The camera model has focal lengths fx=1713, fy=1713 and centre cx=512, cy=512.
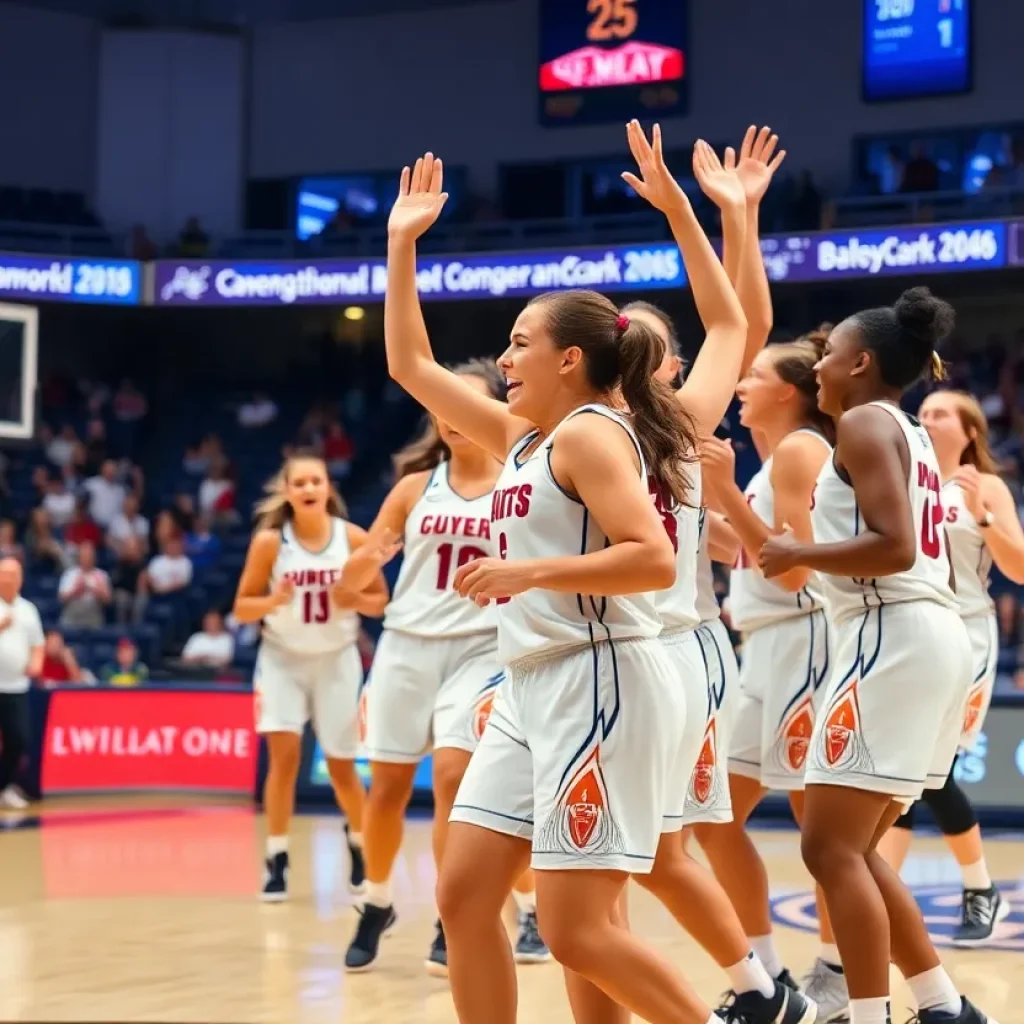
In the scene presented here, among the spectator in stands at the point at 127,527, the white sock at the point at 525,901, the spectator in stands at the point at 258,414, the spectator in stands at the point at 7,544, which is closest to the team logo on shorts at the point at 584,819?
the white sock at the point at 525,901

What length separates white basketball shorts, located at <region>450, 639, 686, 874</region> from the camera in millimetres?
3596

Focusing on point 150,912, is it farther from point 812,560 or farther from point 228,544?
point 228,544

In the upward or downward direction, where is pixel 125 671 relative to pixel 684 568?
downward

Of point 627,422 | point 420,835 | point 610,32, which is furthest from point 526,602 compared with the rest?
point 610,32

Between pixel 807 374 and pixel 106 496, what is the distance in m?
15.6

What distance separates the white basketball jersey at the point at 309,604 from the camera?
8.07 metres

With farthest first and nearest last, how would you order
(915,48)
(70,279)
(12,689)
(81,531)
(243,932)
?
(70,279), (915,48), (81,531), (12,689), (243,932)

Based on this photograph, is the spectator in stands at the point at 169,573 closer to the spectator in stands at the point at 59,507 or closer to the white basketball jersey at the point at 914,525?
the spectator in stands at the point at 59,507

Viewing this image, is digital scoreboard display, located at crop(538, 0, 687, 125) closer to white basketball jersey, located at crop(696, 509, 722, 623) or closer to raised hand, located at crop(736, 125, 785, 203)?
raised hand, located at crop(736, 125, 785, 203)

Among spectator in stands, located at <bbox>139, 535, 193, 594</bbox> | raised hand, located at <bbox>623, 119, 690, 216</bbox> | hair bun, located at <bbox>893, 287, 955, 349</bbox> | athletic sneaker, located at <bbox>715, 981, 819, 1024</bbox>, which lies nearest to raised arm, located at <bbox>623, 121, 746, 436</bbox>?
raised hand, located at <bbox>623, 119, 690, 216</bbox>

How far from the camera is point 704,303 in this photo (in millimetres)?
4344

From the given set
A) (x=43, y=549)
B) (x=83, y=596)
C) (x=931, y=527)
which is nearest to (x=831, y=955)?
(x=931, y=527)

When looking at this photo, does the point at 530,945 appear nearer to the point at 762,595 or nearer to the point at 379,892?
the point at 379,892

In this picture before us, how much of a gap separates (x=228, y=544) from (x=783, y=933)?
13.5m
